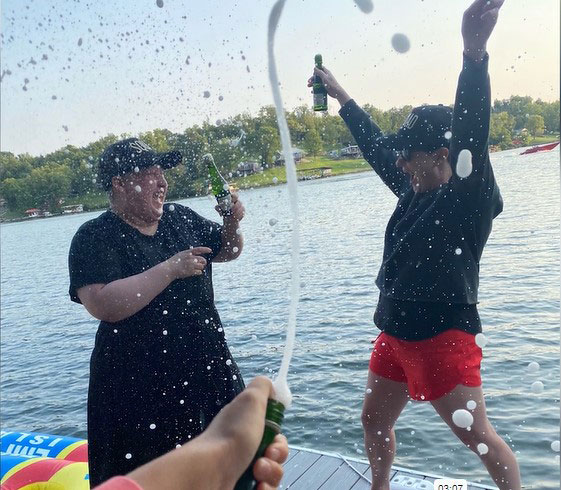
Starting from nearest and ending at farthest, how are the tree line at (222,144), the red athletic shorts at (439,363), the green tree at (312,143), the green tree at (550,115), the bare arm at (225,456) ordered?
1. the bare arm at (225,456)
2. the green tree at (550,115)
3. the red athletic shorts at (439,363)
4. the tree line at (222,144)
5. the green tree at (312,143)

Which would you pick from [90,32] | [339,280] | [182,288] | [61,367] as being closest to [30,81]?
[90,32]

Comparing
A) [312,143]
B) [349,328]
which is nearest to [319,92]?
[312,143]

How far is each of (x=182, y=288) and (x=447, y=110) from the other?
2.31ft

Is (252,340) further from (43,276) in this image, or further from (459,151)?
(43,276)

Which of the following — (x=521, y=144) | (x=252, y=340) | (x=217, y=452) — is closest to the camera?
(x=217, y=452)

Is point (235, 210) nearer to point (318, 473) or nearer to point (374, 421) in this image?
point (374, 421)

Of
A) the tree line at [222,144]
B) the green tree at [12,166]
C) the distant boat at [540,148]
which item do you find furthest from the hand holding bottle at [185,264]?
the green tree at [12,166]

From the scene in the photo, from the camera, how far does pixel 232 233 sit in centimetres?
127

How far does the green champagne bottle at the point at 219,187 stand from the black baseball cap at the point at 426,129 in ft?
1.35

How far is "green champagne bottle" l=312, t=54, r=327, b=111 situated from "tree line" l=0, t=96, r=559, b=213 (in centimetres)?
8

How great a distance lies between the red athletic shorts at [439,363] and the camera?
4.00 ft

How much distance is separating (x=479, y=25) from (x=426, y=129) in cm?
26

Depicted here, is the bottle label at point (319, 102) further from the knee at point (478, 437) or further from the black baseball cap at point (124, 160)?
the knee at point (478, 437)

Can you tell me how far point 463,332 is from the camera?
4.03 ft
